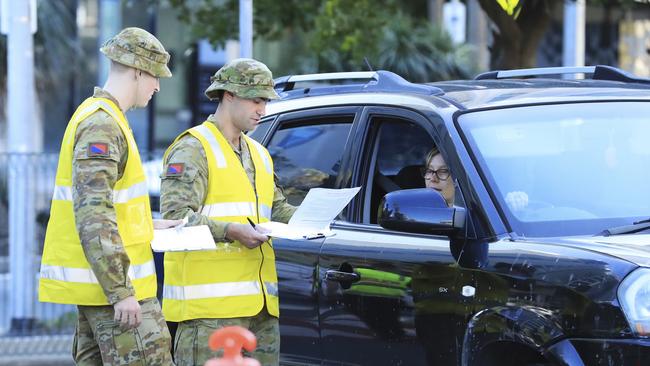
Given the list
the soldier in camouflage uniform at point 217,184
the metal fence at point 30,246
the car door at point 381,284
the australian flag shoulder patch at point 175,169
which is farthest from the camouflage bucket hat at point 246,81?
the metal fence at point 30,246

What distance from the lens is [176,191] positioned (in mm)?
5062

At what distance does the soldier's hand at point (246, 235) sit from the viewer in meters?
4.98

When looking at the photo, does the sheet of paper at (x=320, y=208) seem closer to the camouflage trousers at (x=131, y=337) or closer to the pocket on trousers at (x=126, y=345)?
the camouflage trousers at (x=131, y=337)

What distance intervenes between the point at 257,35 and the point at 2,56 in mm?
4377

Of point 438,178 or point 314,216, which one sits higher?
point 438,178

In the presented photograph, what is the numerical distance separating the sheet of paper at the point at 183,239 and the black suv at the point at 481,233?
0.68 metres

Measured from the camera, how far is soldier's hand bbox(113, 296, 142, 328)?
4543 mm

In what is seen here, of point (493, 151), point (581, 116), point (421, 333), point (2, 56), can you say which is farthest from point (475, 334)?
point (2, 56)

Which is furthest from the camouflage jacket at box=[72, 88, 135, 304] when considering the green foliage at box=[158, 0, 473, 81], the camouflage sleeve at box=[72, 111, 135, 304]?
the green foliage at box=[158, 0, 473, 81]

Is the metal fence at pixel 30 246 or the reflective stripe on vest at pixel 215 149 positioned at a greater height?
the reflective stripe on vest at pixel 215 149

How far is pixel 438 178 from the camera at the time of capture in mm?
5875

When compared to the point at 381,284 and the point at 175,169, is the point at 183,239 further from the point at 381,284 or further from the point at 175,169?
the point at 381,284

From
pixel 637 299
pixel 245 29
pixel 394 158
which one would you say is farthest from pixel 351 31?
pixel 637 299

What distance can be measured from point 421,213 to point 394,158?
134cm
